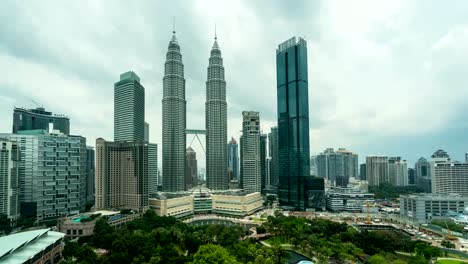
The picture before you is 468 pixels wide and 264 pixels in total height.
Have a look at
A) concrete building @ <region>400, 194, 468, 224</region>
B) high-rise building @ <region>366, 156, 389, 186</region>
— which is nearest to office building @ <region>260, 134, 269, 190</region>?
high-rise building @ <region>366, 156, 389, 186</region>

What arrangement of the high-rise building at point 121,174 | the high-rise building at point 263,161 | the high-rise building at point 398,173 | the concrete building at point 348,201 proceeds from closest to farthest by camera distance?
the high-rise building at point 121,174
the concrete building at point 348,201
the high-rise building at point 263,161
the high-rise building at point 398,173

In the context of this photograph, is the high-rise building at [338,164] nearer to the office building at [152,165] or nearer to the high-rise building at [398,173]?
the high-rise building at [398,173]

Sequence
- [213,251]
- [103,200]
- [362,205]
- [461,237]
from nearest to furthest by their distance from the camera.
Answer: [213,251] < [461,237] < [103,200] < [362,205]

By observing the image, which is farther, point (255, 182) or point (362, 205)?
point (255, 182)

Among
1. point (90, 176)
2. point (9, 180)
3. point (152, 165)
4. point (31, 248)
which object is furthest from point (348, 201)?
point (90, 176)

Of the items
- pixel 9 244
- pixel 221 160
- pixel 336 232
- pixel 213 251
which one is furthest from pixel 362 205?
pixel 9 244

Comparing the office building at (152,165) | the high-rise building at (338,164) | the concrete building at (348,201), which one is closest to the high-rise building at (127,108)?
the office building at (152,165)

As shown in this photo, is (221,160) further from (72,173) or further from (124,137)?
(72,173)
